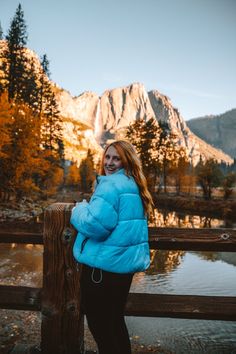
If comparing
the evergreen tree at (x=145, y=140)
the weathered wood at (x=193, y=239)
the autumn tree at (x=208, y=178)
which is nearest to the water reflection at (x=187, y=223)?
the evergreen tree at (x=145, y=140)

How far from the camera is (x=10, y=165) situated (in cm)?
2245

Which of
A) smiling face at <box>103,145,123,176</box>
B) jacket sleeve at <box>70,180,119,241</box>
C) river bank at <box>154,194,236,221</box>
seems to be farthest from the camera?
→ river bank at <box>154,194,236,221</box>

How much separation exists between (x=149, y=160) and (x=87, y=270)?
39.1 m

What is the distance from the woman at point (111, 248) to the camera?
7.01 feet

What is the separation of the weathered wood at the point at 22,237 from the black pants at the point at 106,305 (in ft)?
2.07

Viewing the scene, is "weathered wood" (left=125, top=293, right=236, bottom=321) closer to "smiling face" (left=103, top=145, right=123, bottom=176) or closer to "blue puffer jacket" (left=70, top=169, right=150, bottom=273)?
"blue puffer jacket" (left=70, top=169, right=150, bottom=273)

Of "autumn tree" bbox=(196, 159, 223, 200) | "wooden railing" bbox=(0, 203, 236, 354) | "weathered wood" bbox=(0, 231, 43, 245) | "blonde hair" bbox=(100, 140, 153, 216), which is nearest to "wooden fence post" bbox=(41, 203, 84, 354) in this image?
"wooden railing" bbox=(0, 203, 236, 354)

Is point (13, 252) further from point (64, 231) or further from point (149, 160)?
point (149, 160)

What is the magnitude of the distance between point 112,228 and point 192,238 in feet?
2.81

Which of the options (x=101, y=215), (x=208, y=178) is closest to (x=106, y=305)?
(x=101, y=215)

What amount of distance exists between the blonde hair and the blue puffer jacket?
0.10m

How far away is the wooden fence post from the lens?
8.48 feet

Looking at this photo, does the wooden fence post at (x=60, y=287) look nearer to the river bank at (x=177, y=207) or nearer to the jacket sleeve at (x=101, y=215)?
the jacket sleeve at (x=101, y=215)

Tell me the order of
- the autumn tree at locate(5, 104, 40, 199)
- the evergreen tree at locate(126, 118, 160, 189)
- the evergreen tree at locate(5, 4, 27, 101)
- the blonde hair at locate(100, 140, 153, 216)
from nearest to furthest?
the blonde hair at locate(100, 140, 153, 216) < the autumn tree at locate(5, 104, 40, 199) < the evergreen tree at locate(5, 4, 27, 101) < the evergreen tree at locate(126, 118, 160, 189)
